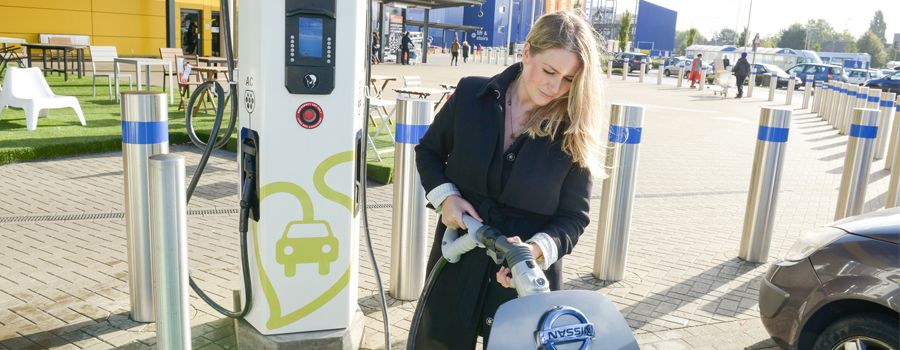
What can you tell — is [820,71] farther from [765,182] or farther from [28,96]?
[28,96]

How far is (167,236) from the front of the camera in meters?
2.09

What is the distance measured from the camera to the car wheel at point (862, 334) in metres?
3.06

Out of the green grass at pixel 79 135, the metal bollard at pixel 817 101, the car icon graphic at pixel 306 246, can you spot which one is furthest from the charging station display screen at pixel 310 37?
the metal bollard at pixel 817 101

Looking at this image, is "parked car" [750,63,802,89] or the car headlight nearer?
the car headlight

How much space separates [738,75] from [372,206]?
21.8 metres

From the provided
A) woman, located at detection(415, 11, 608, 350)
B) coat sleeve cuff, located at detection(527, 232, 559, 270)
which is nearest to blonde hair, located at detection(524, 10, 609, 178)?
woman, located at detection(415, 11, 608, 350)

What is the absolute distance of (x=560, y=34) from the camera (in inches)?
88.0

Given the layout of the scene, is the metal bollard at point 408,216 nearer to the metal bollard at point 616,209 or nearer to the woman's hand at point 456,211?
the metal bollard at point 616,209

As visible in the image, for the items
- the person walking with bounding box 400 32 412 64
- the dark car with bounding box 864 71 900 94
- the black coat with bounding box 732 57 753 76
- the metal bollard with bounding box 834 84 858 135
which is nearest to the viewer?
the metal bollard with bounding box 834 84 858 135

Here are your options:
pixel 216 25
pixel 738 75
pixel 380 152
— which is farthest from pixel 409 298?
pixel 216 25

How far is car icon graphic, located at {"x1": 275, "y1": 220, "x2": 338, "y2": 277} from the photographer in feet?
11.0

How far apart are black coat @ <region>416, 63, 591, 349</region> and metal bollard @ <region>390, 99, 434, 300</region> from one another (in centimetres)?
183

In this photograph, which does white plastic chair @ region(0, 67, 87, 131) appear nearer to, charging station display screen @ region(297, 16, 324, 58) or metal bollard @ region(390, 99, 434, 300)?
metal bollard @ region(390, 99, 434, 300)

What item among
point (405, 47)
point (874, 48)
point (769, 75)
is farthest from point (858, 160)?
point (874, 48)
